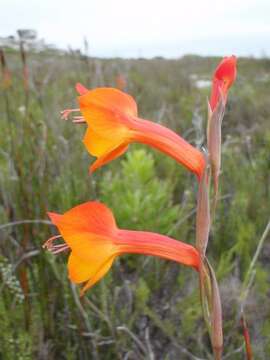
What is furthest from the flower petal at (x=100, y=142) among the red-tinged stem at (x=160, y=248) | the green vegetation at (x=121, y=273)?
the green vegetation at (x=121, y=273)

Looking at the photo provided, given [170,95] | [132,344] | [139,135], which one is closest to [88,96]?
[139,135]

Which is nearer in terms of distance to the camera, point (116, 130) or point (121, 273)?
point (116, 130)

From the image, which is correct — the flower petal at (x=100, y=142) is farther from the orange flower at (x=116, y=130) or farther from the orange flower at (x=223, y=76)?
the orange flower at (x=223, y=76)

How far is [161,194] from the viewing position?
1976 millimetres

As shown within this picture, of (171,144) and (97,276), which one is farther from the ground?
(171,144)

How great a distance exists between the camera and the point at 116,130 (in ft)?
2.55

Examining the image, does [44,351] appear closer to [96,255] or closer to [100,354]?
[100,354]

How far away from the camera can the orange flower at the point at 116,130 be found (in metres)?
0.75

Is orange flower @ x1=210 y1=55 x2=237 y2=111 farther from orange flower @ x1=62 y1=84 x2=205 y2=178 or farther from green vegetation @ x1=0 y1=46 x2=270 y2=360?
green vegetation @ x1=0 y1=46 x2=270 y2=360

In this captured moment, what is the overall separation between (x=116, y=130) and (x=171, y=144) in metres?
0.09

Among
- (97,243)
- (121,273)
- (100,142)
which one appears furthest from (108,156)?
(121,273)

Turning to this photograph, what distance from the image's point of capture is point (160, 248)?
81 centimetres

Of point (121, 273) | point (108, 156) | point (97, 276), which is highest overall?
point (108, 156)

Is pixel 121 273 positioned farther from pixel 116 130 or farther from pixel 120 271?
pixel 116 130
